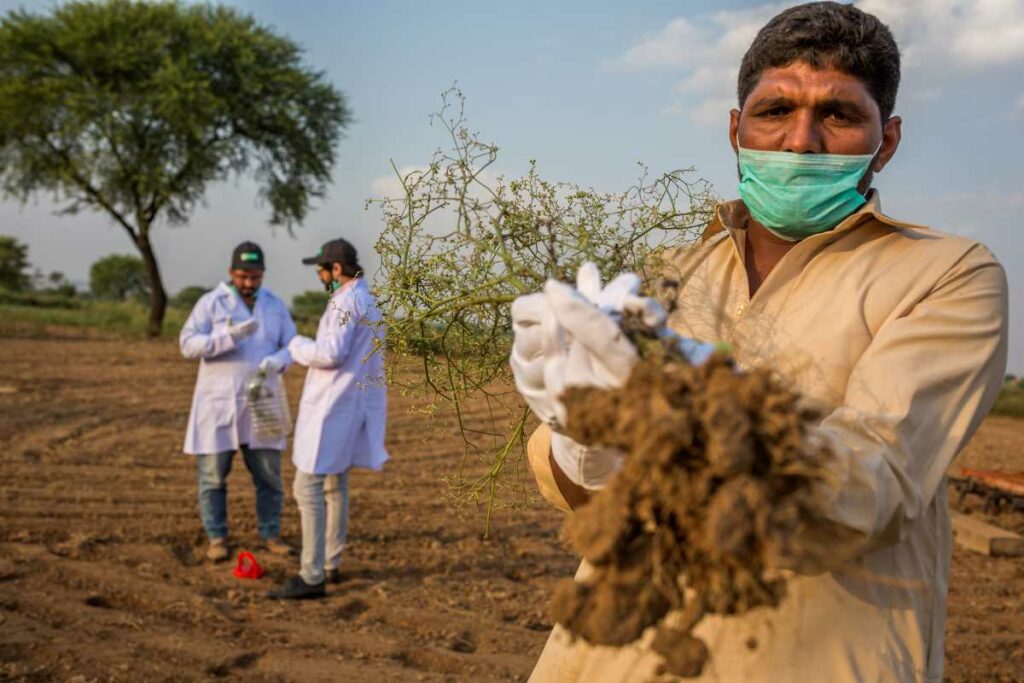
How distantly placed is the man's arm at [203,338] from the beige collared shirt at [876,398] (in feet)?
18.0

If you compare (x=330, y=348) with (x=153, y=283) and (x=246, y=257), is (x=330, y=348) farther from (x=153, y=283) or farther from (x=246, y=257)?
(x=153, y=283)

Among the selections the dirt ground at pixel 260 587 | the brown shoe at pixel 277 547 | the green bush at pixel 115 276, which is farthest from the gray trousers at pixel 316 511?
the green bush at pixel 115 276

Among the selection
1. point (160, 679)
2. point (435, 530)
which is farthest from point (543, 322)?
point (435, 530)

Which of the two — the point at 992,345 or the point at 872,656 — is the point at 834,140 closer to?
the point at 992,345

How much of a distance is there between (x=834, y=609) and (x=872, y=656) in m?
0.10

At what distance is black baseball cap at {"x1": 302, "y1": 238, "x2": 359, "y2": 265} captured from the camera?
6.17m

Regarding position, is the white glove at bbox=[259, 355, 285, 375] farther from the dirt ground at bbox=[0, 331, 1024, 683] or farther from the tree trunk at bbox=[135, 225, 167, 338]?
the tree trunk at bbox=[135, 225, 167, 338]

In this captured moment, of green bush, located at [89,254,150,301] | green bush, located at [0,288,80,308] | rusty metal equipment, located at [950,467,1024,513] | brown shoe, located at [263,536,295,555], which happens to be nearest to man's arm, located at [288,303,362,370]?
brown shoe, located at [263,536,295,555]

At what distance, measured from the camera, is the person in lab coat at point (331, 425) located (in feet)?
20.0

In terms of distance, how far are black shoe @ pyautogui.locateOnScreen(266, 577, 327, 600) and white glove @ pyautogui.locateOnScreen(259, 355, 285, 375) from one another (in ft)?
5.11

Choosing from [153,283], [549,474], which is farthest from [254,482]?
[153,283]

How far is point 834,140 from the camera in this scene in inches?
76.1

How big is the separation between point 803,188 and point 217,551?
5.84 meters

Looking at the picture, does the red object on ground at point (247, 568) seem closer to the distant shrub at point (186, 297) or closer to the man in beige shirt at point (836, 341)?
the man in beige shirt at point (836, 341)
